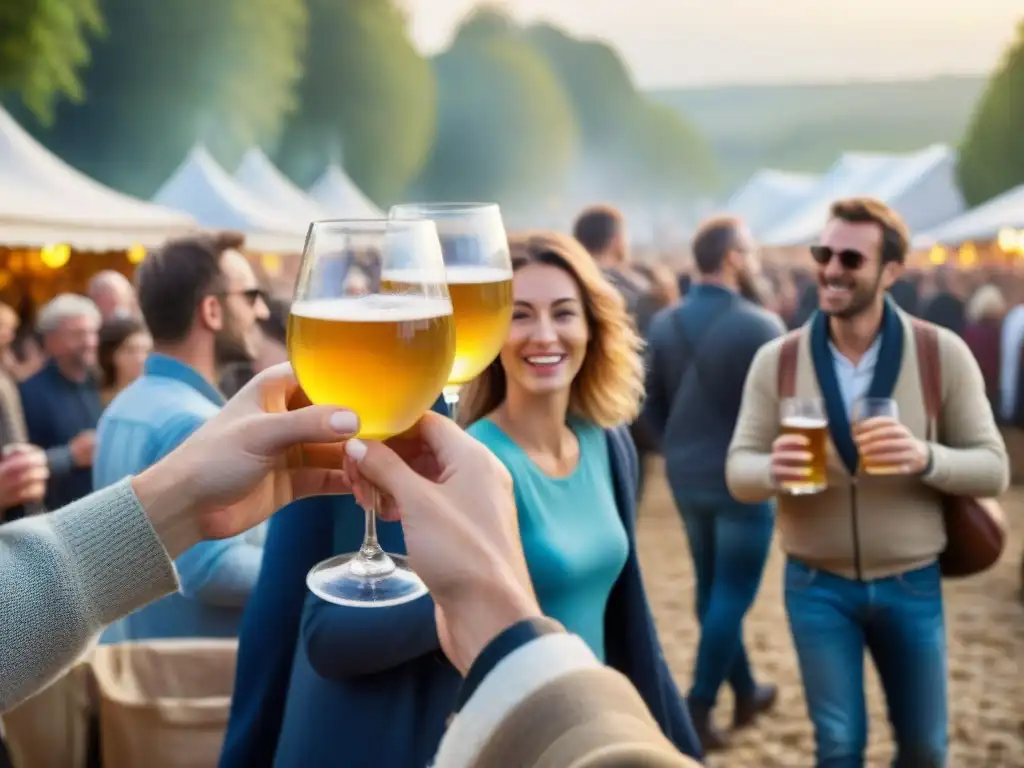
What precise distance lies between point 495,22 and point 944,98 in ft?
41.8

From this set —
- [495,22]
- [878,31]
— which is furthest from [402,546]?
[495,22]

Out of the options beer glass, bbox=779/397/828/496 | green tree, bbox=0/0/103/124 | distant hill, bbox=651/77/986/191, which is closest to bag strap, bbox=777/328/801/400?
beer glass, bbox=779/397/828/496

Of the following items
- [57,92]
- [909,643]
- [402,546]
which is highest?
[57,92]

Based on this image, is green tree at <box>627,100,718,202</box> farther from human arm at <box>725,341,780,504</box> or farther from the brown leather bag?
the brown leather bag

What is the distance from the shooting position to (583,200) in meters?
29.0

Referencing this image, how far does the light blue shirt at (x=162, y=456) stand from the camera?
7.77 ft

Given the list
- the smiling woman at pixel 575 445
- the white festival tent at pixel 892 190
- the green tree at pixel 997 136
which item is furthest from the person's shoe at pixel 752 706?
the green tree at pixel 997 136

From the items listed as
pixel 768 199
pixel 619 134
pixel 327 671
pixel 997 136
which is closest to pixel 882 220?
pixel 327 671

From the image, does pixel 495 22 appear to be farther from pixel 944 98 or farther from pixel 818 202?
pixel 818 202

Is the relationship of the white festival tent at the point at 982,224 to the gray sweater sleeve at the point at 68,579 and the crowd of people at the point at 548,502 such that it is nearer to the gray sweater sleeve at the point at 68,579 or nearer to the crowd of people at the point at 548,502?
the crowd of people at the point at 548,502

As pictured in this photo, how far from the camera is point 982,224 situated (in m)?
12.7

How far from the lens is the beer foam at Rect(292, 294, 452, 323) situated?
3.35 feet

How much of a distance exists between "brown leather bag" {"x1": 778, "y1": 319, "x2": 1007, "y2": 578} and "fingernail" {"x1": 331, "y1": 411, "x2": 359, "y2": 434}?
2030mm

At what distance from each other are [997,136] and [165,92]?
17.9 m
